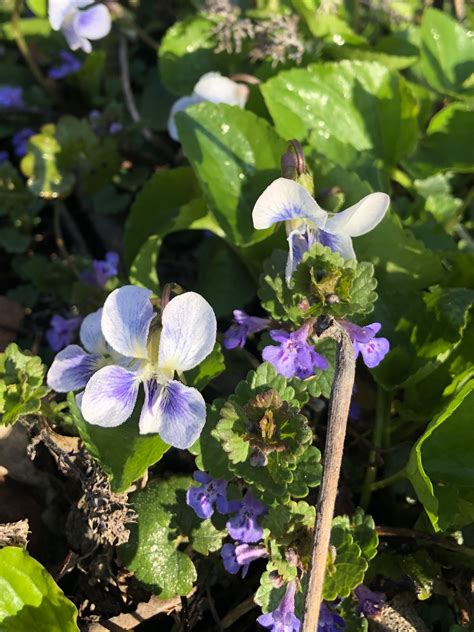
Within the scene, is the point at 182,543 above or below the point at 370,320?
below

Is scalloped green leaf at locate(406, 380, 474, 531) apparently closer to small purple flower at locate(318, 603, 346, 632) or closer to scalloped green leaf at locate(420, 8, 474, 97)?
small purple flower at locate(318, 603, 346, 632)

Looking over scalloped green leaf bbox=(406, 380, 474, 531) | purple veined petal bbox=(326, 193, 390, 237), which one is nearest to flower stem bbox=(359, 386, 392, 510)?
scalloped green leaf bbox=(406, 380, 474, 531)

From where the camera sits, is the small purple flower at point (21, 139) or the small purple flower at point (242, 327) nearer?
the small purple flower at point (242, 327)

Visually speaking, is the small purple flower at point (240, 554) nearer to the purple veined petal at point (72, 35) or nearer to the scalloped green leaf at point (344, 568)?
the scalloped green leaf at point (344, 568)

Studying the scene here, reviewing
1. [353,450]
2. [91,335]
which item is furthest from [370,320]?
[91,335]

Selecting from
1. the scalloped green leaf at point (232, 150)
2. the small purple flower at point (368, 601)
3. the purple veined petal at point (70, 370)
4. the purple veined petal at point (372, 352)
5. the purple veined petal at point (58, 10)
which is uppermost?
the purple veined petal at point (58, 10)

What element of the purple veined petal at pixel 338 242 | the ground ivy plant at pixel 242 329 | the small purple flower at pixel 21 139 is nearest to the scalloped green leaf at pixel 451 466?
the ground ivy plant at pixel 242 329

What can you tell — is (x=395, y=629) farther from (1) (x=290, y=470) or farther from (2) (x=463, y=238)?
(2) (x=463, y=238)

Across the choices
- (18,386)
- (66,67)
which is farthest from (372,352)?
(66,67)
